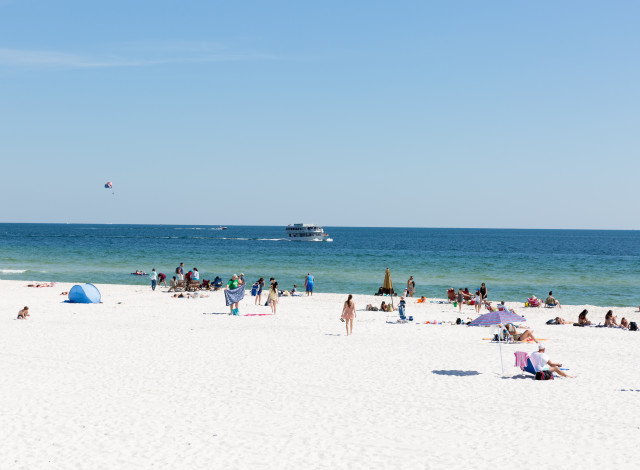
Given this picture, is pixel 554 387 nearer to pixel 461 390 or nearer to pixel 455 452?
pixel 461 390

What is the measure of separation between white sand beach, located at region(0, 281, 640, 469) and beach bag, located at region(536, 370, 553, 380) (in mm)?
191

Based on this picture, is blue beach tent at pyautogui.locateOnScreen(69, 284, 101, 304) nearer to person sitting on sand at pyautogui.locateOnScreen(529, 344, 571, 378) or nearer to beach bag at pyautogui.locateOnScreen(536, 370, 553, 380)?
person sitting on sand at pyautogui.locateOnScreen(529, 344, 571, 378)

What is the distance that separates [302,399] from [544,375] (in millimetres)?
6005

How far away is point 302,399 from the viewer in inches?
466

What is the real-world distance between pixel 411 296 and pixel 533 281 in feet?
62.6

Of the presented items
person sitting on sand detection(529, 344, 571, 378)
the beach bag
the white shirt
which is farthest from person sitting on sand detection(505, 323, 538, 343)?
the beach bag

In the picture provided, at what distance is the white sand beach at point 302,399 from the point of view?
8805 mm

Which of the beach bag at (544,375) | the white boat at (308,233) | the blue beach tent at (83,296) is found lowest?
the blue beach tent at (83,296)

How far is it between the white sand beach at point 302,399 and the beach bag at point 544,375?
19 cm

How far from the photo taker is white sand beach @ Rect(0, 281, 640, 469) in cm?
880

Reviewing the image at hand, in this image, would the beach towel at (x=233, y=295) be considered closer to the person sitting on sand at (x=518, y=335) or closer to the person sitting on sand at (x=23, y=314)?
the person sitting on sand at (x=23, y=314)

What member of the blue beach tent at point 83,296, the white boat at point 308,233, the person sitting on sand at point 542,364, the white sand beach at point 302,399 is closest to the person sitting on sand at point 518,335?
the white sand beach at point 302,399

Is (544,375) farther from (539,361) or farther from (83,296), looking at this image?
→ (83,296)

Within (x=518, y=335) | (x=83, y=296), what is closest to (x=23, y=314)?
(x=83, y=296)
